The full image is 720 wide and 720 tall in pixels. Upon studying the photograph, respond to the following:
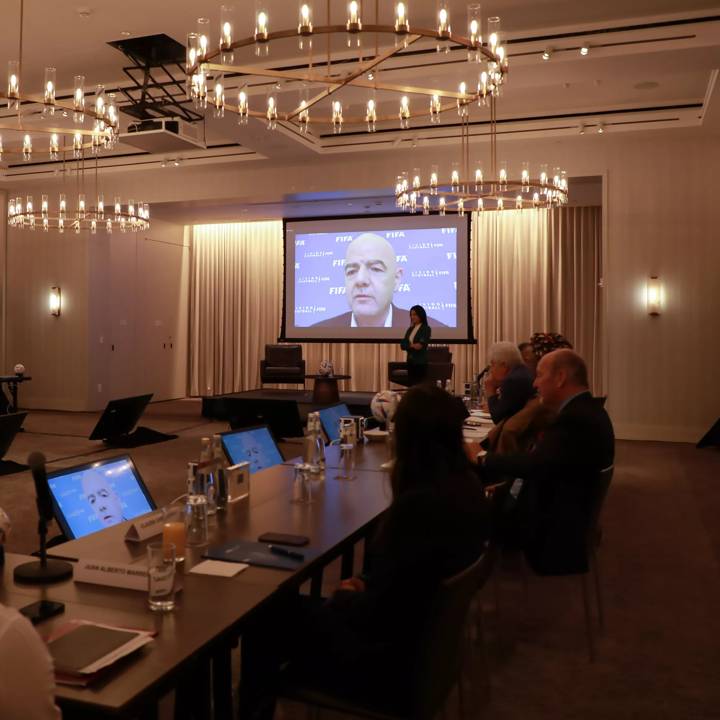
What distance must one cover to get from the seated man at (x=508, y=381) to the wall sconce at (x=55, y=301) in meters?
9.97

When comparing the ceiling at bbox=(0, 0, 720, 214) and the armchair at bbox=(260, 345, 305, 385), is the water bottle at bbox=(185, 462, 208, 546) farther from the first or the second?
the armchair at bbox=(260, 345, 305, 385)

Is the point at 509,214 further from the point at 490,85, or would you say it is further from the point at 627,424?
the point at 490,85

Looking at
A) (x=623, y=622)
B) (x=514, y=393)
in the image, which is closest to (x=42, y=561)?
(x=623, y=622)

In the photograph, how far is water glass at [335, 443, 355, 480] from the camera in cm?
340

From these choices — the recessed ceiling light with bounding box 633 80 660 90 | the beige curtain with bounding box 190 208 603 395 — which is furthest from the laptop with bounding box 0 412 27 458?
the beige curtain with bounding box 190 208 603 395

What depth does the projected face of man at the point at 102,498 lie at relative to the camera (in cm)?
294

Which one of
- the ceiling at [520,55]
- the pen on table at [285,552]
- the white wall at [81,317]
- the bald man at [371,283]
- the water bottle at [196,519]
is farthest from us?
the white wall at [81,317]

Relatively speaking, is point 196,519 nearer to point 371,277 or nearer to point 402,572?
point 402,572

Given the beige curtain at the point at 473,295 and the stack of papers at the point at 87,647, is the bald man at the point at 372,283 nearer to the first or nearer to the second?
the beige curtain at the point at 473,295

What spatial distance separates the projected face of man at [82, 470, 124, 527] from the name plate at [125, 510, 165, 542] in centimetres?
62

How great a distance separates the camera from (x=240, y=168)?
37.1 ft

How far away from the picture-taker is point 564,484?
3.16m

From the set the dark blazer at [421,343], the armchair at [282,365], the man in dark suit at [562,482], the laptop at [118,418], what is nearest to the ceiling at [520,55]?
the dark blazer at [421,343]

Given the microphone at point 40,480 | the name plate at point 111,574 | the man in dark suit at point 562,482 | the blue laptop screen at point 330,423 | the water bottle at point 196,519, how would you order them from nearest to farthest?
the microphone at point 40,480 → the name plate at point 111,574 → the water bottle at point 196,519 → the man in dark suit at point 562,482 → the blue laptop screen at point 330,423
